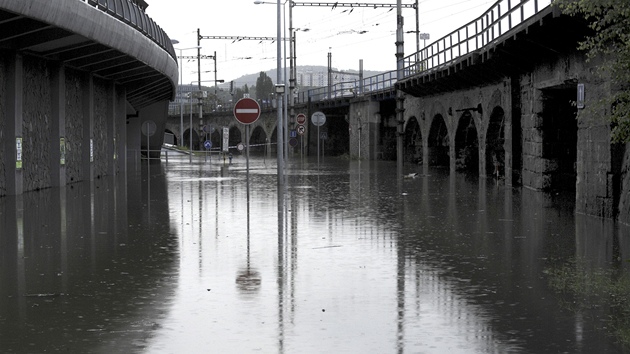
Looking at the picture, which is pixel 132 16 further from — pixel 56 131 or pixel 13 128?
pixel 13 128

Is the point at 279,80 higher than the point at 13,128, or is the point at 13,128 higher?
the point at 279,80

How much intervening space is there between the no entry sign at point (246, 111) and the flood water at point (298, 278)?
4.68 meters

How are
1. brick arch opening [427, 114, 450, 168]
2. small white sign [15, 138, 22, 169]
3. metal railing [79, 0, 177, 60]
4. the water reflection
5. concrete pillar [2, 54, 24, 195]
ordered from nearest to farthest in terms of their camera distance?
1. the water reflection
2. concrete pillar [2, 54, 24, 195]
3. small white sign [15, 138, 22, 169]
4. metal railing [79, 0, 177, 60]
5. brick arch opening [427, 114, 450, 168]

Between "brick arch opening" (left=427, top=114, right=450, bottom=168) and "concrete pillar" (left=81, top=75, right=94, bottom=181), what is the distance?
19082 millimetres

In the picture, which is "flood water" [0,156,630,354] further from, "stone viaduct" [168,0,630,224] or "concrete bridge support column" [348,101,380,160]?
"concrete bridge support column" [348,101,380,160]

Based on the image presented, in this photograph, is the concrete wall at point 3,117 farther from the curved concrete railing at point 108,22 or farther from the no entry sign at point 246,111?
the no entry sign at point 246,111

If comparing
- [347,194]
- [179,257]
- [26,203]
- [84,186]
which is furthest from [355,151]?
[179,257]

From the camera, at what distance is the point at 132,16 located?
32781mm

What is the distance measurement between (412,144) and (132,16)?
27873mm

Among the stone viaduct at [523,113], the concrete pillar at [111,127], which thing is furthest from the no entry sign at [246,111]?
the concrete pillar at [111,127]

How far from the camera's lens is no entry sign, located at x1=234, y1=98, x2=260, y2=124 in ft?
84.6

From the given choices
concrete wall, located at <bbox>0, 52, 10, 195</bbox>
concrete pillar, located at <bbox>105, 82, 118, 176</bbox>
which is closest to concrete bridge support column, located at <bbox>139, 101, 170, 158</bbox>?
concrete pillar, located at <bbox>105, 82, 118, 176</bbox>

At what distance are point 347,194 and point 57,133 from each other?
984cm

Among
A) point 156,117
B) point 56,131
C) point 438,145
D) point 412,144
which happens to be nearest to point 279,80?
point 56,131
